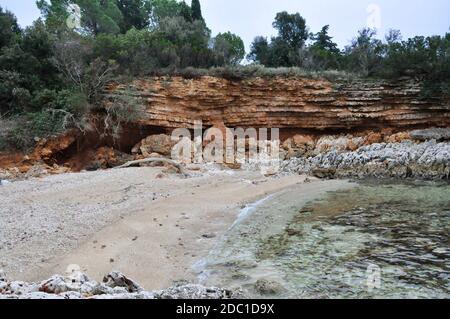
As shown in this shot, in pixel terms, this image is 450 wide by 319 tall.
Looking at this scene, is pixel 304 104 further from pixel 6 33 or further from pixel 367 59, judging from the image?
pixel 6 33

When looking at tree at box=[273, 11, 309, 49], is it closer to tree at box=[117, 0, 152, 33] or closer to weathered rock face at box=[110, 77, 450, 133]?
weathered rock face at box=[110, 77, 450, 133]

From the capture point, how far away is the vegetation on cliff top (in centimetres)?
1698

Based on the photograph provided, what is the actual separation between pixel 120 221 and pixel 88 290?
13.6 ft

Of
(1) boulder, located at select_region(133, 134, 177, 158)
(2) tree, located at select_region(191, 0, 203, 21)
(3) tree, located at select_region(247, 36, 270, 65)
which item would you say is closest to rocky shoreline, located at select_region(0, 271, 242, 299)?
(1) boulder, located at select_region(133, 134, 177, 158)

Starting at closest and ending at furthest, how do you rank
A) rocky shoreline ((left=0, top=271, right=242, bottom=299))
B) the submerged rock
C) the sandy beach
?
rocky shoreline ((left=0, top=271, right=242, bottom=299)) → the submerged rock → the sandy beach

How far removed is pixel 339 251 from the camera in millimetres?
6582

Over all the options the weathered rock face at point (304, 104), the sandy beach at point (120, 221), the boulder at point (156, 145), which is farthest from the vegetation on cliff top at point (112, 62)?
the sandy beach at point (120, 221)

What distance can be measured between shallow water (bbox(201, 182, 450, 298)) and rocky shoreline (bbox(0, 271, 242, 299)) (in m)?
1.14

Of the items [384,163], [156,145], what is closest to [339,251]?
[384,163]

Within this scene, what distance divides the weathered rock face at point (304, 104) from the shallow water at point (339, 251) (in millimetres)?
11347

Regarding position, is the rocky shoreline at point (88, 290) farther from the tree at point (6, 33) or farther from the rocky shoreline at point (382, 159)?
the tree at point (6, 33)

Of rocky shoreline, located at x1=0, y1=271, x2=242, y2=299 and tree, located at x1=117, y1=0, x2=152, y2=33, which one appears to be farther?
tree, located at x1=117, y1=0, x2=152, y2=33
